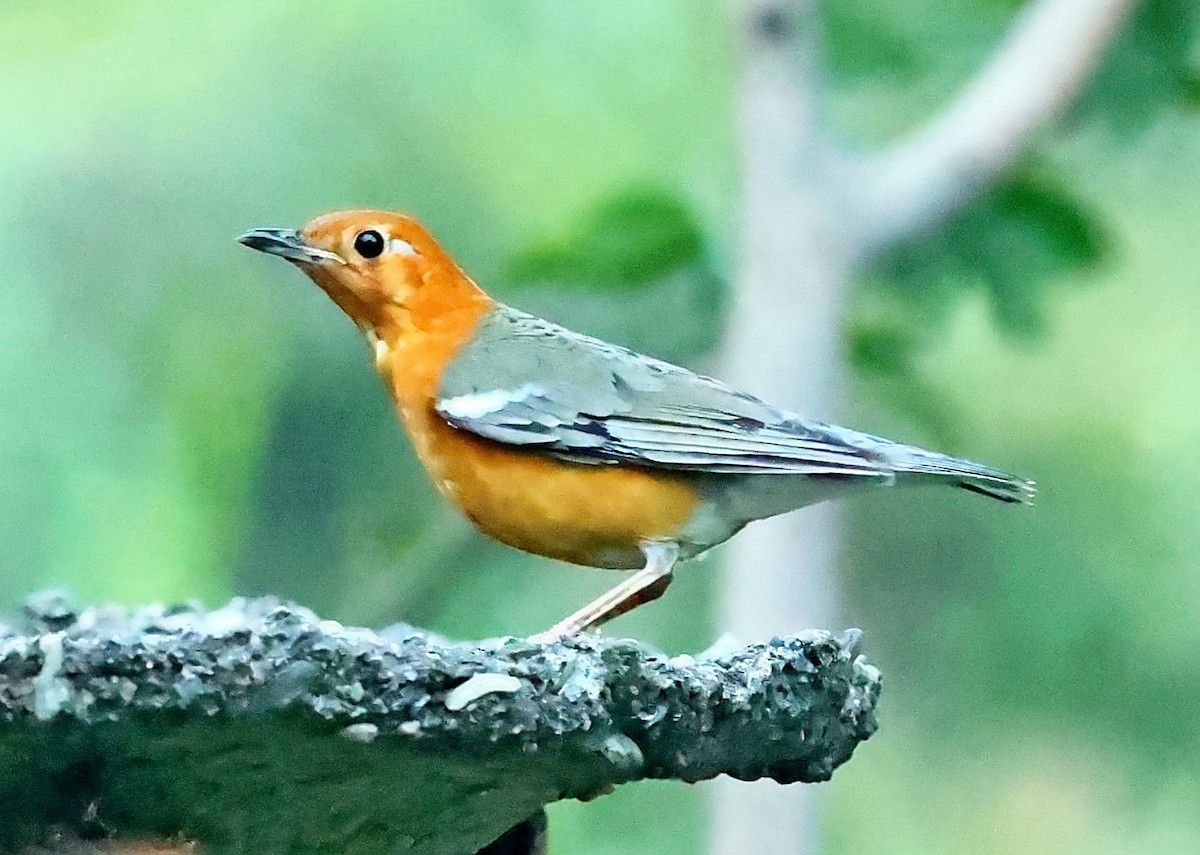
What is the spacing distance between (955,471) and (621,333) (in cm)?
176

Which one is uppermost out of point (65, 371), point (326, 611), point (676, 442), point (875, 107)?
point (875, 107)

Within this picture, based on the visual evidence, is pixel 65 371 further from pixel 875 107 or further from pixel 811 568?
pixel 875 107

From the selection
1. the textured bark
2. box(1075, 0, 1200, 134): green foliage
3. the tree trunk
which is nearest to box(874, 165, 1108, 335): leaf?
box(1075, 0, 1200, 134): green foliage

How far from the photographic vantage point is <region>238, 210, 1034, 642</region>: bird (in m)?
1.44

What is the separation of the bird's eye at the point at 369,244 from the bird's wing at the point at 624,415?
0.15 metres

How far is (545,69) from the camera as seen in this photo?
3.10m

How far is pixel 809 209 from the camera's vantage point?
2.59 m

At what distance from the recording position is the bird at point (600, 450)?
4.72 feet

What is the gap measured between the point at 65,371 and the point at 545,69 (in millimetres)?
1134

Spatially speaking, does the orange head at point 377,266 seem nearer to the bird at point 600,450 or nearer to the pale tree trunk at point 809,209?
the bird at point 600,450

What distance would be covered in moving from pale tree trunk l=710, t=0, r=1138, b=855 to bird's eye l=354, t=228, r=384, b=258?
1.02m

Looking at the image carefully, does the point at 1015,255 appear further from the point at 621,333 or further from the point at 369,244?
the point at 369,244

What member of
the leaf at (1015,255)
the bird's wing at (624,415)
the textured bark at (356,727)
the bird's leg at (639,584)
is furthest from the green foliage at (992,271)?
the textured bark at (356,727)

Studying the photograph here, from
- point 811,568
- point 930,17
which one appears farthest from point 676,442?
point 930,17
